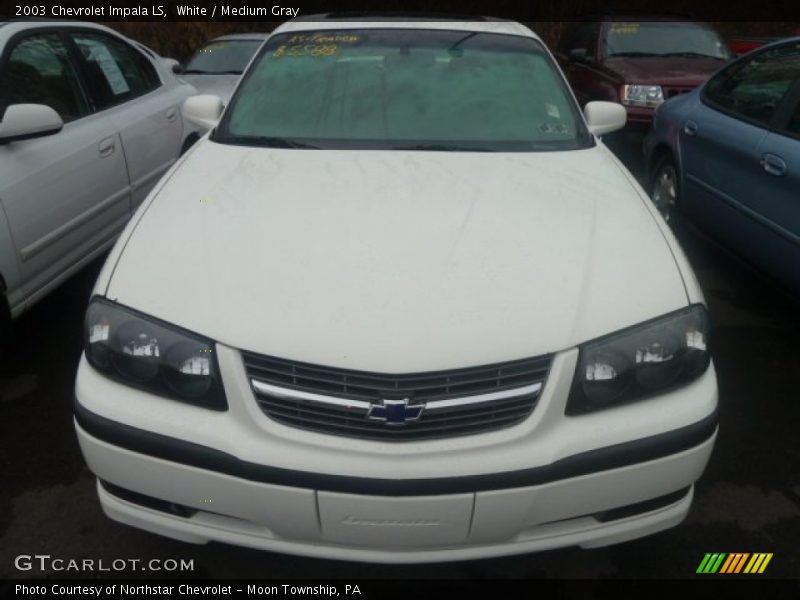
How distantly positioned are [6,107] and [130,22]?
1253cm

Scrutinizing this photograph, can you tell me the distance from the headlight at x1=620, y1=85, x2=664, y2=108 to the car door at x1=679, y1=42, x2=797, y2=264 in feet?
7.14

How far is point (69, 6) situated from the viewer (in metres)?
12.8

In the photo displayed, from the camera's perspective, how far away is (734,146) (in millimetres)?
4016

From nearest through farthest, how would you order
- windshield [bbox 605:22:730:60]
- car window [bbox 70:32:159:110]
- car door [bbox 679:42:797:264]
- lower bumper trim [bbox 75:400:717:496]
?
1. lower bumper trim [bbox 75:400:717:496]
2. car door [bbox 679:42:797:264]
3. car window [bbox 70:32:159:110]
4. windshield [bbox 605:22:730:60]

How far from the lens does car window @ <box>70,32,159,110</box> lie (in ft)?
13.5

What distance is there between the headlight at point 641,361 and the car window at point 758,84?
→ 241 centimetres

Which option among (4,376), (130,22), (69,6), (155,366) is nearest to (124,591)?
(155,366)

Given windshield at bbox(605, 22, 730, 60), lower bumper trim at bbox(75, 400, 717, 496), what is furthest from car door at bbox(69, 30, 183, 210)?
windshield at bbox(605, 22, 730, 60)

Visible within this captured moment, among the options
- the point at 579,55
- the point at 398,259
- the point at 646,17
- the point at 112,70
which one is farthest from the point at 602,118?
the point at 646,17

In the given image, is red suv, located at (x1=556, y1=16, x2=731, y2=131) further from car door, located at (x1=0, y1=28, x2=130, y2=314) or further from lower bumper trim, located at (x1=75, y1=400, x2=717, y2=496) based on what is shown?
lower bumper trim, located at (x1=75, y1=400, x2=717, y2=496)

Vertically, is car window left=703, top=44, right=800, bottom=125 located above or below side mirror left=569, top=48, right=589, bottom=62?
above

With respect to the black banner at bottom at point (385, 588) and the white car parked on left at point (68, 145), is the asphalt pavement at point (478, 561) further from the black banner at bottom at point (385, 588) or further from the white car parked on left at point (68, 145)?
the white car parked on left at point (68, 145)

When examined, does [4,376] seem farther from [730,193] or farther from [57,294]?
[730,193]

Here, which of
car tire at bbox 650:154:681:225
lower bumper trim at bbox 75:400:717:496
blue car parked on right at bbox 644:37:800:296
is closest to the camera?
lower bumper trim at bbox 75:400:717:496
